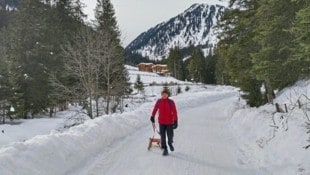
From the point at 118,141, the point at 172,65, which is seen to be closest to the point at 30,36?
the point at 118,141

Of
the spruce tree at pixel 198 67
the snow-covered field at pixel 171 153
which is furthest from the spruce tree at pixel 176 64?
the snow-covered field at pixel 171 153

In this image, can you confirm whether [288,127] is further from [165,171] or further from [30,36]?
[30,36]

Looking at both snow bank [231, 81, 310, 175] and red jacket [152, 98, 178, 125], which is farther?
red jacket [152, 98, 178, 125]

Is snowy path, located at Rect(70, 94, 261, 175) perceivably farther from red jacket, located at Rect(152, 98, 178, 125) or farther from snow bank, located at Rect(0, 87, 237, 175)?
red jacket, located at Rect(152, 98, 178, 125)

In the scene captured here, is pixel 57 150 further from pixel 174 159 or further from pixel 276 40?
pixel 276 40

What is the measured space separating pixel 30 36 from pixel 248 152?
3087 cm

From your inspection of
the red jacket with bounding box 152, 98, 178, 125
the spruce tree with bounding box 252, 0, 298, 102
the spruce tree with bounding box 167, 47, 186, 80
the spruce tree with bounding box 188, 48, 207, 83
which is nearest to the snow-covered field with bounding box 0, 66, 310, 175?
the red jacket with bounding box 152, 98, 178, 125

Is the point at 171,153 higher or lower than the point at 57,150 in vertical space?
lower

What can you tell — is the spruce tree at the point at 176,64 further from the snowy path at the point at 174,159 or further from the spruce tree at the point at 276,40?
the snowy path at the point at 174,159

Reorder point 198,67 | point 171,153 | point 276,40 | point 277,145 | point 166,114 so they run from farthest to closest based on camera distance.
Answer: point 198,67, point 276,40, point 166,114, point 171,153, point 277,145

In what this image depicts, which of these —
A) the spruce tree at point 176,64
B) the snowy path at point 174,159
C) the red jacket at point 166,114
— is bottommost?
the snowy path at point 174,159

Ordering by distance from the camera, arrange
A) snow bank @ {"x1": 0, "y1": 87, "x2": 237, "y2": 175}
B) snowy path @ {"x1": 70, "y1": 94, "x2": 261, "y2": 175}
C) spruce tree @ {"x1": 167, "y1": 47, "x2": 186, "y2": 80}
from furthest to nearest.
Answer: spruce tree @ {"x1": 167, "y1": 47, "x2": 186, "y2": 80} → snowy path @ {"x1": 70, "y1": 94, "x2": 261, "y2": 175} → snow bank @ {"x1": 0, "y1": 87, "x2": 237, "y2": 175}

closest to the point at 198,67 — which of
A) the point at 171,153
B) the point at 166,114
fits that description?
the point at 166,114

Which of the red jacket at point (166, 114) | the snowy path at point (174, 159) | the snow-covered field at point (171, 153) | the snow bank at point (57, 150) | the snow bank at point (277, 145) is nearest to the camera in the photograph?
the snow bank at point (57, 150)
